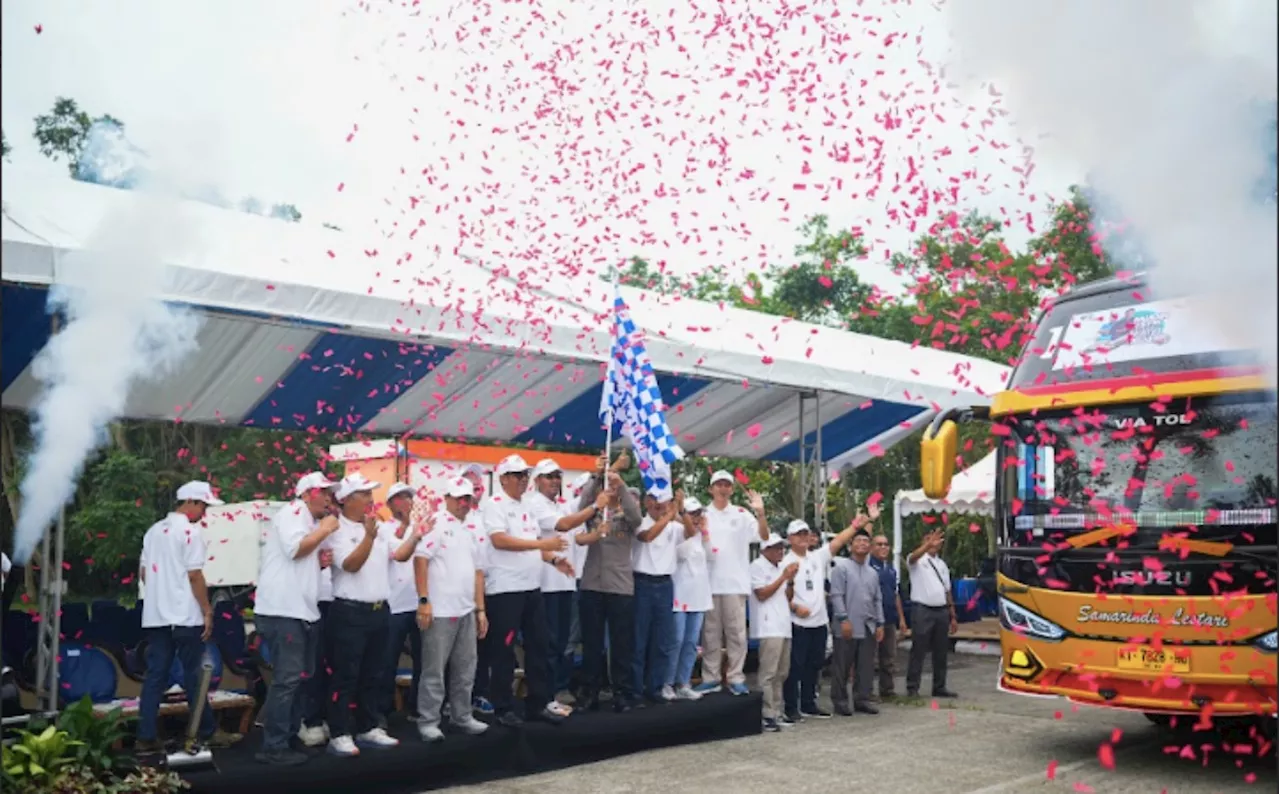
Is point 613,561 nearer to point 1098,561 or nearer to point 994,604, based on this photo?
point 1098,561

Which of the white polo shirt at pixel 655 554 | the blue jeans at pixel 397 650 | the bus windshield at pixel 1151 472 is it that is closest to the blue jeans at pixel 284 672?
the blue jeans at pixel 397 650

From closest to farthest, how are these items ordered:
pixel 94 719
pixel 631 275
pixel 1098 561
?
pixel 94 719 < pixel 1098 561 < pixel 631 275

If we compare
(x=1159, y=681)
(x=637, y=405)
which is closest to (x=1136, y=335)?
(x=1159, y=681)

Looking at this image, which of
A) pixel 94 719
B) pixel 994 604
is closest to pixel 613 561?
pixel 94 719

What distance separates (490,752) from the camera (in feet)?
24.1

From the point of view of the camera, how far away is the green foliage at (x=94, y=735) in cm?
612

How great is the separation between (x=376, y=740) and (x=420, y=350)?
137 inches

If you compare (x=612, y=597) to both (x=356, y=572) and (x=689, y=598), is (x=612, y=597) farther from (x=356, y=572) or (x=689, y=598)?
(x=356, y=572)

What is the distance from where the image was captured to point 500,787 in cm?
713

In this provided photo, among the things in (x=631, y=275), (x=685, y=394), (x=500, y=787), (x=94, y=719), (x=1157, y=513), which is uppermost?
(x=631, y=275)

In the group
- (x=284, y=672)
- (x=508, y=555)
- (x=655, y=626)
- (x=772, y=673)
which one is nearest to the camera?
(x=284, y=672)

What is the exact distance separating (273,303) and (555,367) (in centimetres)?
343

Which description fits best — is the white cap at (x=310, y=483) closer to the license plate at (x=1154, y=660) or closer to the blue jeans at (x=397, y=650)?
the blue jeans at (x=397, y=650)

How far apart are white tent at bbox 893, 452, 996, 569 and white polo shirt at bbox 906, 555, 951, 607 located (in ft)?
16.2
